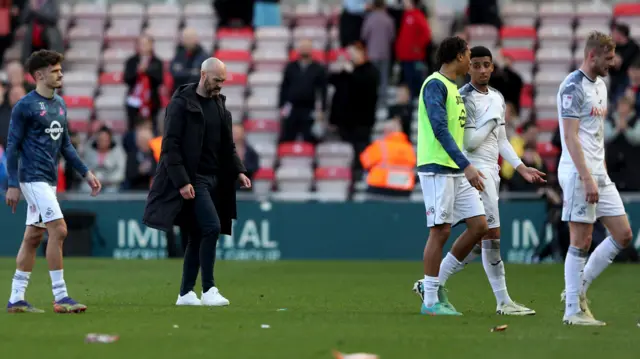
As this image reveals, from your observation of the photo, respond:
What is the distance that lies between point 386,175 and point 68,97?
683 centimetres

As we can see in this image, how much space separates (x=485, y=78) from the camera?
1152cm

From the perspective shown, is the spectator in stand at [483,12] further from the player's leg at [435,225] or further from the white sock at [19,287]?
the white sock at [19,287]

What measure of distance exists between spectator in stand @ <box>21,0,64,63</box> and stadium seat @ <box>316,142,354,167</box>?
518cm

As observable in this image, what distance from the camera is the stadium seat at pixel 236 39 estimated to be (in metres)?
25.0

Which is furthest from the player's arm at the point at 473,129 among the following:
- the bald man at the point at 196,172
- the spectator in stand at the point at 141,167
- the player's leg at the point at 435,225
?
the spectator in stand at the point at 141,167

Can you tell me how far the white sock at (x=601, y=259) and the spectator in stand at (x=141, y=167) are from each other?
36.9 feet

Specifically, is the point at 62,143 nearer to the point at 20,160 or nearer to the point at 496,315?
the point at 20,160

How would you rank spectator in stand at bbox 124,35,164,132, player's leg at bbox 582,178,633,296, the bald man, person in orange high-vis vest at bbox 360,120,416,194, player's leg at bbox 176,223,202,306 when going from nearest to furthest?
player's leg at bbox 582,178,633,296
the bald man
player's leg at bbox 176,223,202,306
person in orange high-vis vest at bbox 360,120,416,194
spectator in stand at bbox 124,35,164,132

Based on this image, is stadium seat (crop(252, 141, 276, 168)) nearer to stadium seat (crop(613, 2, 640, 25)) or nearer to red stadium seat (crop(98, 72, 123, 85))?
red stadium seat (crop(98, 72, 123, 85))

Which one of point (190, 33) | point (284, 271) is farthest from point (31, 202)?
point (190, 33)

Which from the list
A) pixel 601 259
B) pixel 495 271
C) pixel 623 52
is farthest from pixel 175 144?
pixel 623 52

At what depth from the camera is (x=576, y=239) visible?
10492 millimetres

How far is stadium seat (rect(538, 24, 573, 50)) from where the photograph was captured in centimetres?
2433

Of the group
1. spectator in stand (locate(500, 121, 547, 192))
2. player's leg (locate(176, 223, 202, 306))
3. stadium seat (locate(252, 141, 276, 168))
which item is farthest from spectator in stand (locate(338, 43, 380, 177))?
player's leg (locate(176, 223, 202, 306))
